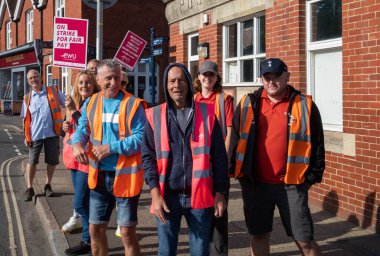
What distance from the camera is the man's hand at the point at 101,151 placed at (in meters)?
4.02

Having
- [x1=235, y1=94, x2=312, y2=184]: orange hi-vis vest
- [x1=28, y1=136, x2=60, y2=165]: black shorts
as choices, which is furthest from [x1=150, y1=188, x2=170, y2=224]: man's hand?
[x1=28, y1=136, x2=60, y2=165]: black shorts

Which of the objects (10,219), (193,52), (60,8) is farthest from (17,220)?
(60,8)

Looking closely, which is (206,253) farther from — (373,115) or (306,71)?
(306,71)

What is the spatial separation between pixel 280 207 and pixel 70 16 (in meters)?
22.5

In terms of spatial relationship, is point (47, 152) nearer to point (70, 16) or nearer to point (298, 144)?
point (298, 144)

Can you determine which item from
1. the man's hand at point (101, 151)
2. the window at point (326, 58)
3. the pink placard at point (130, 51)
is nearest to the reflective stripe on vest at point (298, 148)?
the man's hand at point (101, 151)

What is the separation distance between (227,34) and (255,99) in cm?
582

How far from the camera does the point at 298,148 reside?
3820 mm

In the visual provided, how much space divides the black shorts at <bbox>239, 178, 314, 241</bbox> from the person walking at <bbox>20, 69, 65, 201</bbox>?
184 inches

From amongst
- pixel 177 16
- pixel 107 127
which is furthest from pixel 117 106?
pixel 177 16

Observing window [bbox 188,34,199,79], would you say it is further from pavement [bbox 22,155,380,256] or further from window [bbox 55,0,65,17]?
window [bbox 55,0,65,17]

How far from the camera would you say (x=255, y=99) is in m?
4.04

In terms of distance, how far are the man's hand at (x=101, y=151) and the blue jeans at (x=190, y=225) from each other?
2.60ft

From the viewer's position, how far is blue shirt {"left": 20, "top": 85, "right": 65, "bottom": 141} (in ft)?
26.0
